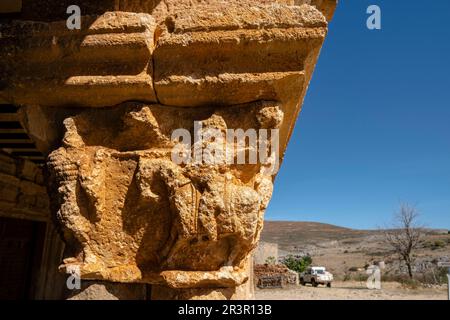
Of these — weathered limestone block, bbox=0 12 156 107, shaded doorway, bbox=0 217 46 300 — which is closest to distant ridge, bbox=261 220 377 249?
shaded doorway, bbox=0 217 46 300

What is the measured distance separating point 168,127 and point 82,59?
0.49 m

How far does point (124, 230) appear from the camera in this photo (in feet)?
5.26

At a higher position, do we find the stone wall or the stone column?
the stone column

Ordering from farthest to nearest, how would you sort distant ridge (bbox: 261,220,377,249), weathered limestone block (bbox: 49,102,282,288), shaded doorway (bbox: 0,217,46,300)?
distant ridge (bbox: 261,220,377,249), shaded doorway (bbox: 0,217,46,300), weathered limestone block (bbox: 49,102,282,288)

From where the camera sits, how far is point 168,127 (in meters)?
1.69

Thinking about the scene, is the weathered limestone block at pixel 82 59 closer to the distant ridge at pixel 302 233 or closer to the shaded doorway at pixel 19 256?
the shaded doorway at pixel 19 256

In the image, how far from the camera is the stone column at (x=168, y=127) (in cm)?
152

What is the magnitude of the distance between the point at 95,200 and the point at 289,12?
45.9 inches

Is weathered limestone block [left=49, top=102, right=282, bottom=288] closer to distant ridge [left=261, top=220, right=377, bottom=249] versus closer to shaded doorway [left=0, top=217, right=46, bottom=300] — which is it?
shaded doorway [left=0, top=217, right=46, bottom=300]

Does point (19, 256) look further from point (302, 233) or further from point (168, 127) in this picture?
point (302, 233)

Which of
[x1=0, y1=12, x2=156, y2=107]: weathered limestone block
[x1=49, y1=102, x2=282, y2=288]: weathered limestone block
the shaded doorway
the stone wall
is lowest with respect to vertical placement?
the stone wall

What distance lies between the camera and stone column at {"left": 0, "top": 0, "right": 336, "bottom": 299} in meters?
1.52

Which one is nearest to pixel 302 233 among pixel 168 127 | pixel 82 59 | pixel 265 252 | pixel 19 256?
pixel 265 252
